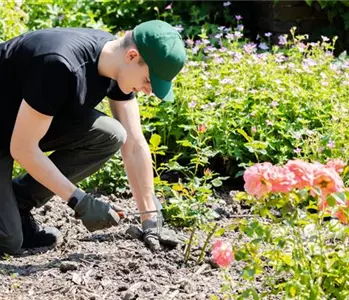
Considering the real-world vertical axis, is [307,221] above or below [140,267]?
above

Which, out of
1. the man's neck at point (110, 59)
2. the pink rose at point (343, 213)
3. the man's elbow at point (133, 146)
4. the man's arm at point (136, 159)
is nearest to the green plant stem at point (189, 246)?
the man's arm at point (136, 159)

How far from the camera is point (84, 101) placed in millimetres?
3443

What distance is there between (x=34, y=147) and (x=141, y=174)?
0.62 meters

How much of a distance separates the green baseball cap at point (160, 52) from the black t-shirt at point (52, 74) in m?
0.25

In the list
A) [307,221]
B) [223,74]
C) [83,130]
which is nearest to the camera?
[307,221]

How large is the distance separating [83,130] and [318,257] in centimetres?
143

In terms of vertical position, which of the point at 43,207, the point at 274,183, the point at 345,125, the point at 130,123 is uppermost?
the point at 274,183

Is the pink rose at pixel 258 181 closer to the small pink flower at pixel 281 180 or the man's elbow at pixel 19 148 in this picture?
the small pink flower at pixel 281 180

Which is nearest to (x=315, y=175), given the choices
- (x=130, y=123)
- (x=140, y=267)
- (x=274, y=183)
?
(x=274, y=183)

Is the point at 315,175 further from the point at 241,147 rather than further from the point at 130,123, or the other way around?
the point at 241,147

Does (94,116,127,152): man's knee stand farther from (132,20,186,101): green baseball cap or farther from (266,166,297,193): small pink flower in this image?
(266,166,297,193): small pink flower

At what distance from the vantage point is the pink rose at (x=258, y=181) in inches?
98.2

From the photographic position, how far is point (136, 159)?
12.4ft

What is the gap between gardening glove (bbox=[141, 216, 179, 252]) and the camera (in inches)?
145
